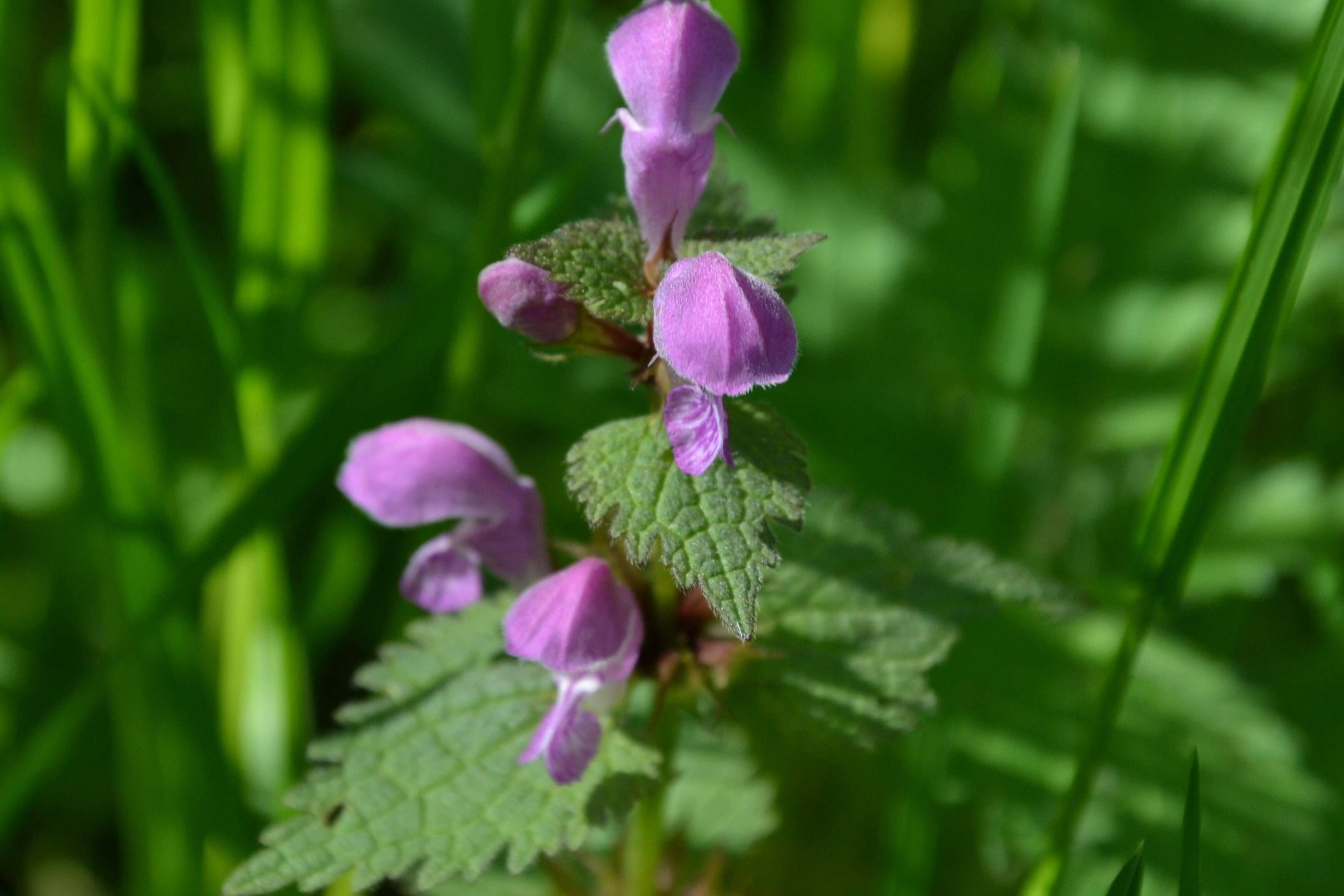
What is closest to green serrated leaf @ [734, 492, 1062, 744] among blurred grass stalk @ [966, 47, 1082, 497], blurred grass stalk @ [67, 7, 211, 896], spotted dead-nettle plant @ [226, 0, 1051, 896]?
spotted dead-nettle plant @ [226, 0, 1051, 896]

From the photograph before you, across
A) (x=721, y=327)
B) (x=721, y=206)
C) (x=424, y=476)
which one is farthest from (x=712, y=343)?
(x=424, y=476)

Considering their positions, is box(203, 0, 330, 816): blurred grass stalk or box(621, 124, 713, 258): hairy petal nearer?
box(621, 124, 713, 258): hairy petal

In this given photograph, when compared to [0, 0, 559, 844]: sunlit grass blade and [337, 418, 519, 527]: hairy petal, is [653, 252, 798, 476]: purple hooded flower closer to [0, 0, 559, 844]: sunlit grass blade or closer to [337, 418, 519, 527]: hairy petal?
[337, 418, 519, 527]: hairy petal

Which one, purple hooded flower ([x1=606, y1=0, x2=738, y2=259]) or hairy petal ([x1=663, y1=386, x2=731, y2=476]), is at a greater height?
purple hooded flower ([x1=606, y1=0, x2=738, y2=259])

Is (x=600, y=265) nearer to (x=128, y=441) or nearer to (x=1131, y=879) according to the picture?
(x=1131, y=879)

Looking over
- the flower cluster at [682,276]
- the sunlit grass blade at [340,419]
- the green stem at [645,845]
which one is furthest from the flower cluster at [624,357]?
the sunlit grass blade at [340,419]

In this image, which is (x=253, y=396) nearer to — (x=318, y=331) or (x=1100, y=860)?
(x=318, y=331)
